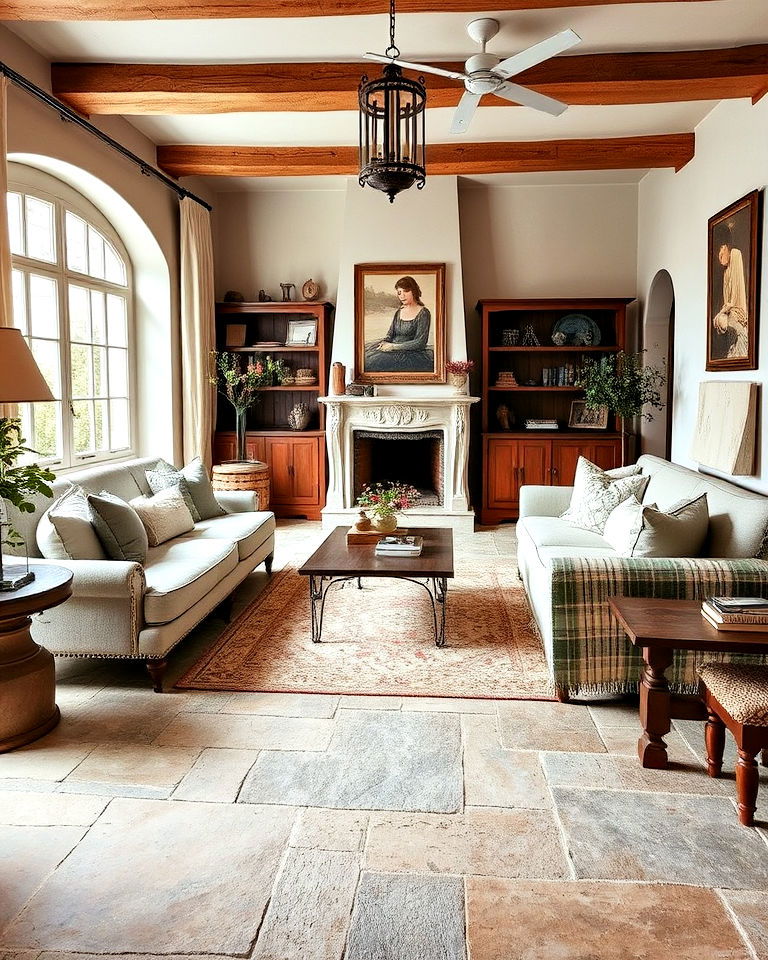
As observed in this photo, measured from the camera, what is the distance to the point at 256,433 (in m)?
7.72

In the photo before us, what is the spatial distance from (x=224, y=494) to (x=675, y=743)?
3680mm

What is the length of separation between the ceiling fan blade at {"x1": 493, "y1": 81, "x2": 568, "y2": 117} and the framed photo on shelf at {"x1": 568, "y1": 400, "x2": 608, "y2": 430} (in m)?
3.68

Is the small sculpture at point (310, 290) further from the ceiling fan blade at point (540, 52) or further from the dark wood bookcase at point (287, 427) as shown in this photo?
the ceiling fan blade at point (540, 52)

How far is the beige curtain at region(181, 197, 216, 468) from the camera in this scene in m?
6.84

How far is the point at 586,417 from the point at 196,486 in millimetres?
4076

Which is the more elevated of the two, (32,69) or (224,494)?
Result: (32,69)

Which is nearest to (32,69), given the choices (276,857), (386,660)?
(386,660)

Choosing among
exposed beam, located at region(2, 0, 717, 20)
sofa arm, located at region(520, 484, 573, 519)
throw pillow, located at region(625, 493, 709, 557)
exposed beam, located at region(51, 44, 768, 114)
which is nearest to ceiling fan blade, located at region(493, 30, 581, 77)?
exposed beam, located at region(2, 0, 717, 20)

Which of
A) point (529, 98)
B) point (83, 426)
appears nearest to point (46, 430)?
point (83, 426)

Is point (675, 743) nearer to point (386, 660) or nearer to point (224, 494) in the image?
point (386, 660)

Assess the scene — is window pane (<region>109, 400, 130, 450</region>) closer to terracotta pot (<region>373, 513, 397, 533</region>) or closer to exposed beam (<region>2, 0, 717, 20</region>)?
terracotta pot (<region>373, 513, 397, 533</region>)

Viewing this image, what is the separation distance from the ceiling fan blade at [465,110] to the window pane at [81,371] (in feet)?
9.97

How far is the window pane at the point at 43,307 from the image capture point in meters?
4.98

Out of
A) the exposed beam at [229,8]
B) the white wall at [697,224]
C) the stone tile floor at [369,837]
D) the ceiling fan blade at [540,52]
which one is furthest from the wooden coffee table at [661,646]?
the exposed beam at [229,8]
